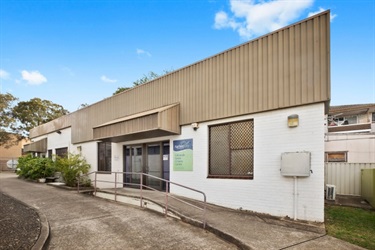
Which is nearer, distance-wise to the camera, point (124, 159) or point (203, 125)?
point (203, 125)

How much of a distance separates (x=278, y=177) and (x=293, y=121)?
1578 mm

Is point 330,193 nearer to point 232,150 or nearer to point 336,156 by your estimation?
point 336,156

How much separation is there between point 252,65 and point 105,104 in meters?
9.48

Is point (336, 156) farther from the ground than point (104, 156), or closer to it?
farther from the ground

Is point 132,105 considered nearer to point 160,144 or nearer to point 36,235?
point 160,144

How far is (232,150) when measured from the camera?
323 inches

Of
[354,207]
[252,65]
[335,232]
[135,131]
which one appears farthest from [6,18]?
[354,207]

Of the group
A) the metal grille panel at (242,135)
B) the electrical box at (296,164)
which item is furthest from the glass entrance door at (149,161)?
the electrical box at (296,164)

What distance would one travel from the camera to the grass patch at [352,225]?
17.4 ft

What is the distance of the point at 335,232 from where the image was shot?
5742 mm

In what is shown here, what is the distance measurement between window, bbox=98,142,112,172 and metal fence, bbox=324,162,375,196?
36.4ft

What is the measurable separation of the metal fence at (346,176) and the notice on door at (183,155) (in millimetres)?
6949

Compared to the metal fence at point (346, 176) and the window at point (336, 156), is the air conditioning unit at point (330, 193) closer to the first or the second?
the metal fence at point (346, 176)

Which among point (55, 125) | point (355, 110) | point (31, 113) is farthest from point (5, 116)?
point (355, 110)
